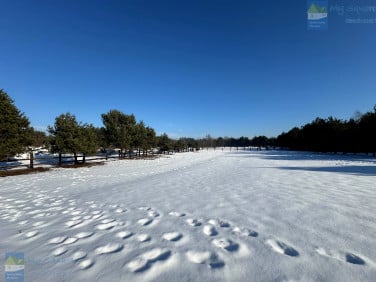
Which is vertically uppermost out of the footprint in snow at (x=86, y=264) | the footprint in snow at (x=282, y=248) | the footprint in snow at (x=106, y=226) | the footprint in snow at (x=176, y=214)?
the footprint in snow at (x=282, y=248)

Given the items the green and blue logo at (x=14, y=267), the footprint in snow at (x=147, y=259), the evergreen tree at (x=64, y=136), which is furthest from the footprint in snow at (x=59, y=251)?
the evergreen tree at (x=64, y=136)

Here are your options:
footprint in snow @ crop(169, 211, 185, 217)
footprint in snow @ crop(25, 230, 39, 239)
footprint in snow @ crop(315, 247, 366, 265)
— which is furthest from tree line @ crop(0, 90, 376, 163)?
footprint in snow @ crop(315, 247, 366, 265)

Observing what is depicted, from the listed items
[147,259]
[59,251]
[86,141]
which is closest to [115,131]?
[86,141]

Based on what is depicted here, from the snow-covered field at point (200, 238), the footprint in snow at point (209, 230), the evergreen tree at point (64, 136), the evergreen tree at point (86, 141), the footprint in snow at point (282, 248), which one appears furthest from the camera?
the evergreen tree at point (86, 141)

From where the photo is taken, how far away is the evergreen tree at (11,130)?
16547 mm

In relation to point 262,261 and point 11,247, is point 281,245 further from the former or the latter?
point 11,247

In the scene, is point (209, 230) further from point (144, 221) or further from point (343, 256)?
point (343, 256)

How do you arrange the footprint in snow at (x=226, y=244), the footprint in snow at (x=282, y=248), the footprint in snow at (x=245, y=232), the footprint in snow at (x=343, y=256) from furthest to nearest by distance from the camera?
the footprint in snow at (x=245, y=232) → the footprint in snow at (x=226, y=244) → the footprint in snow at (x=282, y=248) → the footprint in snow at (x=343, y=256)

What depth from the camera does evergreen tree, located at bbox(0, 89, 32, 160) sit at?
651 inches

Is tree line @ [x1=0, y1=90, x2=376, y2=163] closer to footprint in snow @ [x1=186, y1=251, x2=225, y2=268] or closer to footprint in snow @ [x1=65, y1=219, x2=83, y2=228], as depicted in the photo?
footprint in snow @ [x1=65, y1=219, x2=83, y2=228]

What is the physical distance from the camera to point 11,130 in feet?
55.9

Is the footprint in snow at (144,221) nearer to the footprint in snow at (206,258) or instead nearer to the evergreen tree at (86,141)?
the footprint in snow at (206,258)

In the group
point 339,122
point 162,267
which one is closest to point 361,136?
point 339,122

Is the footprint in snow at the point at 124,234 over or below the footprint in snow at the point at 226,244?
below
